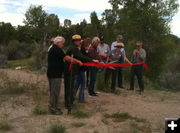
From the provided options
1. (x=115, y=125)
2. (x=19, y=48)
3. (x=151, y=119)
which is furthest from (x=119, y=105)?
(x=19, y=48)

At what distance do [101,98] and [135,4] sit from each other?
24.3m

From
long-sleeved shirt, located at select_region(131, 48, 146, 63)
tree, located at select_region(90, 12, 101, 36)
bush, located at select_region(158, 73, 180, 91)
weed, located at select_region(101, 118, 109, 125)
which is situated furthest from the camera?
tree, located at select_region(90, 12, 101, 36)

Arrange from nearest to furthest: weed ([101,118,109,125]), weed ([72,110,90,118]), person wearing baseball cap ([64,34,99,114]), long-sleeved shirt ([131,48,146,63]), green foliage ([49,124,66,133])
A: 1. green foliage ([49,124,66,133])
2. weed ([101,118,109,125])
3. weed ([72,110,90,118])
4. person wearing baseball cap ([64,34,99,114])
5. long-sleeved shirt ([131,48,146,63])

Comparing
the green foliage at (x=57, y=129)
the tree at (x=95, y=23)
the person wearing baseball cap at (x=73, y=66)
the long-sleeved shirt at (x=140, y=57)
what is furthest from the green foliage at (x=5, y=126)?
the tree at (x=95, y=23)

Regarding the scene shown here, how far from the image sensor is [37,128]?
4320 millimetres

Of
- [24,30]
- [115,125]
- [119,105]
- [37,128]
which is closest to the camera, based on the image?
[37,128]

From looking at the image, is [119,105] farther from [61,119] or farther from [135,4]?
[135,4]

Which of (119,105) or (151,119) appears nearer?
(151,119)

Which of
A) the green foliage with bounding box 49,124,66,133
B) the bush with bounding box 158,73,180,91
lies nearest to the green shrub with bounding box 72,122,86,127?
the green foliage with bounding box 49,124,66,133

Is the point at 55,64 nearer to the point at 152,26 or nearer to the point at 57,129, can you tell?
the point at 57,129

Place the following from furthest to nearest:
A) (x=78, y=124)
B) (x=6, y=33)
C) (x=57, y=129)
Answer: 1. (x=6, y=33)
2. (x=78, y=124)
3. (x=57, y=129)

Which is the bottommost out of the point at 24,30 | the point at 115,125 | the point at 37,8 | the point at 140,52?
the point at 115,125

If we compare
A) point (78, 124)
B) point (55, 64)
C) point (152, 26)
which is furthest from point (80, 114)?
point (152, 26)

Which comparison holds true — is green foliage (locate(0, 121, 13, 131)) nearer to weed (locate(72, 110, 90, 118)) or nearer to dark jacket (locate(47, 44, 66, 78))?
dark jacket (locate(47, 44, 66, 78))
